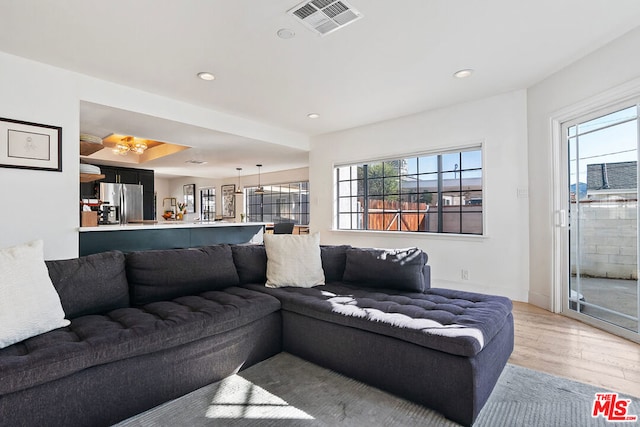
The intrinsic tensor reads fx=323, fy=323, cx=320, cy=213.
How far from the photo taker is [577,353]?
2.42m

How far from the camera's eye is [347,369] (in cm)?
203

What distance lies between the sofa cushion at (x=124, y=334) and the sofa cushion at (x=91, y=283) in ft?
0.26

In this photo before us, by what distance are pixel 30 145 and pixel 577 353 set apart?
4.90 m

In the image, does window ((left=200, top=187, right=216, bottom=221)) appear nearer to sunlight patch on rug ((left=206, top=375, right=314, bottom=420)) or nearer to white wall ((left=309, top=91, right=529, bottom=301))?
white wall ((left=309, top=91, right=529, bottom=301))

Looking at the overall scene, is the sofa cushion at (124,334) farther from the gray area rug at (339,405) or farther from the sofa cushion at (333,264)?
the sofa cushion at (333,264)

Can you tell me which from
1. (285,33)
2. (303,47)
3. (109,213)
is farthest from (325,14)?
(109,213)

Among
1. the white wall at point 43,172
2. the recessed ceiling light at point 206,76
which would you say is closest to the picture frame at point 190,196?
the white wall at point 43,172

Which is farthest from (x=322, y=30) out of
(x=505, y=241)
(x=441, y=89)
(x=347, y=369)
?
(x=505, y=241)

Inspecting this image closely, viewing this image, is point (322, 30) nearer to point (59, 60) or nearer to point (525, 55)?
point (525, 55)

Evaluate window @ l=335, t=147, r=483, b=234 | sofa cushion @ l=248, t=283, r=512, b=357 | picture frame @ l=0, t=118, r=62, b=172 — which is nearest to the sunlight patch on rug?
sofa cushion @ l=248, t=283, r=512, b=357

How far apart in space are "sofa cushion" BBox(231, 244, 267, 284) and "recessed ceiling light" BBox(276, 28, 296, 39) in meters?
1.85

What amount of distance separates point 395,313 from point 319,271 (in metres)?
0.98

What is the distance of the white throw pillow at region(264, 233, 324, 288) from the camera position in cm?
277

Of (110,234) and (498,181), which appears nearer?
(110,234)
